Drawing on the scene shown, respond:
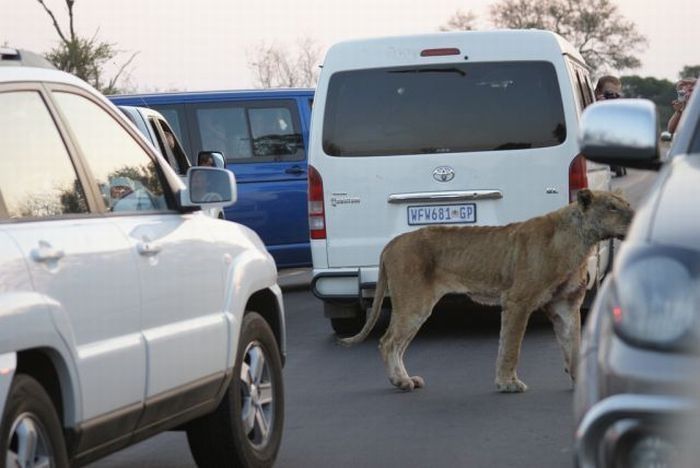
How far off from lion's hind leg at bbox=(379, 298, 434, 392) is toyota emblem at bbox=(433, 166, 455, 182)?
1.69m

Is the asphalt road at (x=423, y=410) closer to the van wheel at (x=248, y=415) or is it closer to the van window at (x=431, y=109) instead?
the van wheel at (x=248, y=415)

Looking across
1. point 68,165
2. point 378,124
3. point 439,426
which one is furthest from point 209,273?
point 378,124

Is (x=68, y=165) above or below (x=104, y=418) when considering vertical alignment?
above

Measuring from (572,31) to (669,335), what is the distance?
109047 mm

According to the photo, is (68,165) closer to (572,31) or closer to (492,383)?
(492,383)

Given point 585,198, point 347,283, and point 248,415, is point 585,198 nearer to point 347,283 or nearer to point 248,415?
point 347,283

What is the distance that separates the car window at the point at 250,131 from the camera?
16609mm

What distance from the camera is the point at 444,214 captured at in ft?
37.9

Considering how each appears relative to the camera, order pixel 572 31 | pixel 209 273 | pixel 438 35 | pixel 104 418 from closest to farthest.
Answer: pixel 104 418 → pixel 209 273 → pixel 438 35 → pixel 572 31

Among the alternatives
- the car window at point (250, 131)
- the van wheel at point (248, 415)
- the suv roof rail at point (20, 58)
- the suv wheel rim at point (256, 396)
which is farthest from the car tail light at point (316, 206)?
the suv roof rail at point (20, 58)

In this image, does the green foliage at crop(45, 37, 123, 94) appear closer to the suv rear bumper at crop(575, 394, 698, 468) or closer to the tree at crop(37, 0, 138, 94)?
the tree at crop(37, 0, 138, 94)

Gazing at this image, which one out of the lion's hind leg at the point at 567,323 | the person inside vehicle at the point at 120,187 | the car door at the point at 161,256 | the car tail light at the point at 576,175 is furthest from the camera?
the car tail light at the point at 576,175

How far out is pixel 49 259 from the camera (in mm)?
4910

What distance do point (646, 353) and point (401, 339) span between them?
6.32 meters
